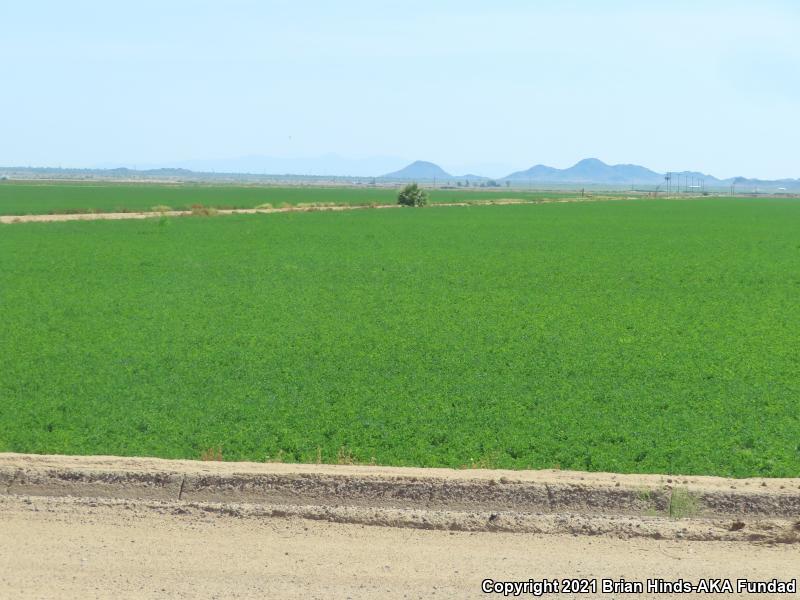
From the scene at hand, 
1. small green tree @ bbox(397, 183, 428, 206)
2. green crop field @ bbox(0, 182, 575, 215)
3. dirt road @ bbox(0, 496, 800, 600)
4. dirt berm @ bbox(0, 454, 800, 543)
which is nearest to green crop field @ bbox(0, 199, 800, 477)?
dirt berm @ bbox(0, 454, 800, 543)

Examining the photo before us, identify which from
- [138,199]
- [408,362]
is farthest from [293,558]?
[138,199]

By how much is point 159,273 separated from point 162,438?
60.5ft

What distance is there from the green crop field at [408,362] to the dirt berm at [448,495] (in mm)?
752

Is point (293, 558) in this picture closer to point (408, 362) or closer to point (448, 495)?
point (448, 495)

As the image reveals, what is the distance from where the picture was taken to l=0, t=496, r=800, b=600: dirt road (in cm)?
628

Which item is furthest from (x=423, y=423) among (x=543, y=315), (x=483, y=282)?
(x=483, y=282)

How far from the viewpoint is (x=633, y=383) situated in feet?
41.1

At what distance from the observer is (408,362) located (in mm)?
13867

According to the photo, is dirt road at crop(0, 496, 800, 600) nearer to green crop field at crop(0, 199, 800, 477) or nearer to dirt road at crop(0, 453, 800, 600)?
dirt road at crop(0, 453, 800, 600)

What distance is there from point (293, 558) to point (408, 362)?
7.17 meters

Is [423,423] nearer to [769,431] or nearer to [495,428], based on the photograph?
[495,428]

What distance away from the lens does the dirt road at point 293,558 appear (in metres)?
6.28

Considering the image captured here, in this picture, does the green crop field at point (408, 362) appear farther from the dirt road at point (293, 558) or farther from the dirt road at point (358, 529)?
the dirt road at point (293, 558)

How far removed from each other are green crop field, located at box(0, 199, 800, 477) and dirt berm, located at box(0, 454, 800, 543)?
2.47 ft
